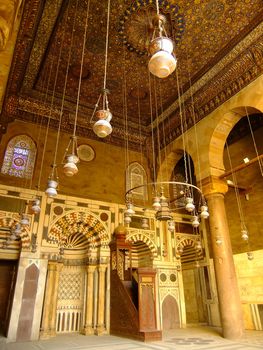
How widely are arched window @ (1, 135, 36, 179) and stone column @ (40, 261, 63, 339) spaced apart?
111 inches

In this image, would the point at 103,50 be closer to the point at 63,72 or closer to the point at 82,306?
the point at 63,72

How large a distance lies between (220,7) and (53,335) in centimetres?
917

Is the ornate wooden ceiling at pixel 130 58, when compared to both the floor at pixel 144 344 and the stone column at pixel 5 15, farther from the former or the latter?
the floor at pixel 144 344

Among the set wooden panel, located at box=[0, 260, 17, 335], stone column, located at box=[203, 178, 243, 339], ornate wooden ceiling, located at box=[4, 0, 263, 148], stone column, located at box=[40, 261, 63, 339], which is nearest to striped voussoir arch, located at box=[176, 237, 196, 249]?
stone column, located at box=[203, 178, 243, 339]

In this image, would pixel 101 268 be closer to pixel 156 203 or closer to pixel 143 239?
pixel 143 239

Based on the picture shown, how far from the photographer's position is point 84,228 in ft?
28.8

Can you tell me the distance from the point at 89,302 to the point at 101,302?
0.37 metres

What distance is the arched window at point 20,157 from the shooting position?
27.2 feet

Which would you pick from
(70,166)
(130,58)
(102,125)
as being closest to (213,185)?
(130,58)

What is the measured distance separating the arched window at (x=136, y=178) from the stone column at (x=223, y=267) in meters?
2.81

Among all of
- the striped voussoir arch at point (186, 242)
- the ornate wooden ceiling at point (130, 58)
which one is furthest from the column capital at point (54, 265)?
the ornate wooden ceiling at point (130, 58)

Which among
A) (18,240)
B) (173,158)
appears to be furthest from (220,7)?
(18,240)

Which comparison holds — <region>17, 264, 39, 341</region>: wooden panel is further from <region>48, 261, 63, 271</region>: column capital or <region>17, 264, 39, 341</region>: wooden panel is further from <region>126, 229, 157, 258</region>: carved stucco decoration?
<region>126, 229, 157, 258</region>: carved stucco decoration

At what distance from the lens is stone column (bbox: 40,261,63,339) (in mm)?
7105
